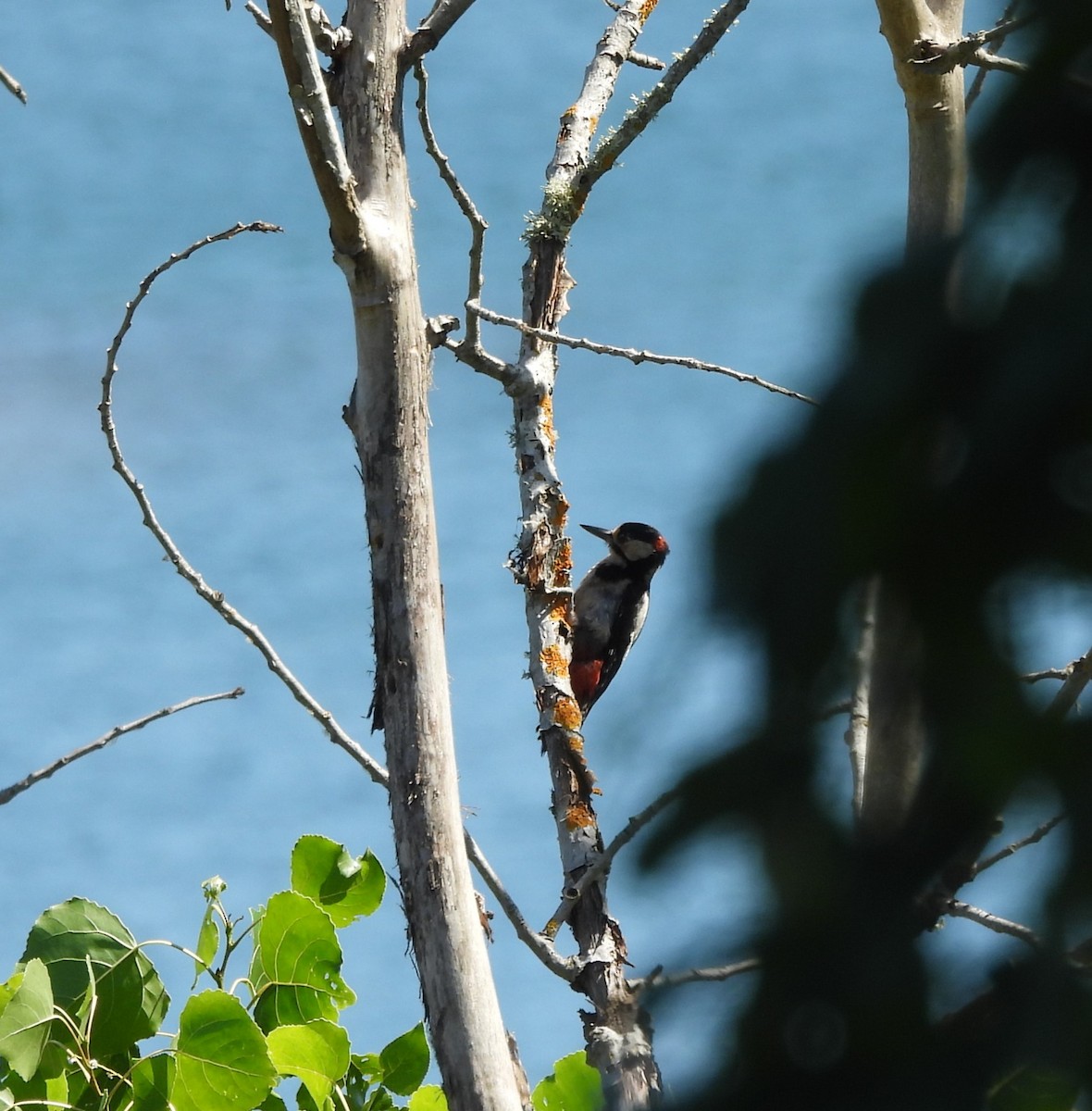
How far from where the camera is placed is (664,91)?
3852 millimetres

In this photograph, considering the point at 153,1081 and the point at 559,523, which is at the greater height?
the point at 559,523

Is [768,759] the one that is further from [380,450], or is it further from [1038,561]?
[380,450]

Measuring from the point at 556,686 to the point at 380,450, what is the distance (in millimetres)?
1147

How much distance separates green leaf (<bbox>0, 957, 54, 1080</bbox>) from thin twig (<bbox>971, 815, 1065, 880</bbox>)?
6.82 feet

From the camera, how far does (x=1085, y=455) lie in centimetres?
61

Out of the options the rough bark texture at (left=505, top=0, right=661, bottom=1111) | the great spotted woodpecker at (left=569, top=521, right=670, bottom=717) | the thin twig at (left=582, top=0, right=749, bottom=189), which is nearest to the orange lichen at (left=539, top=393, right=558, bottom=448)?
the rough bark texture at (left=505, top=0, right=661, bottom=1111)

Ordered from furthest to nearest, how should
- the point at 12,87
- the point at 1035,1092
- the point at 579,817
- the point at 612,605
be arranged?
1. the point at 612,605
2. the point at 579,817
3. the point at 12,87
4. the point at 1035,1092

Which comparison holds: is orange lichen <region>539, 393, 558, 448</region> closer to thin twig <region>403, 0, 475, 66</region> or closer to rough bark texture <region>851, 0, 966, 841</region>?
thin twig <region>403, 0, 475, 66</region>

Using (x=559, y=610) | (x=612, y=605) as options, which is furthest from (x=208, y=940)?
(x=612, y=605)

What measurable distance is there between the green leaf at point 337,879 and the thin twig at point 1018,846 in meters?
2.36

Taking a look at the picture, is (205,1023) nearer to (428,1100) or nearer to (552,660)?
(428,1100)

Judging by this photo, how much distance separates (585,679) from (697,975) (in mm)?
6108

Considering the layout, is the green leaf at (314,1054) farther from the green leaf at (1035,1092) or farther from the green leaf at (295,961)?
the green leaf at (1035,1092)

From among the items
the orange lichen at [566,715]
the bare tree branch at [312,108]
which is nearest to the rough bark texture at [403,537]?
the bare tree branch at [312,108]
